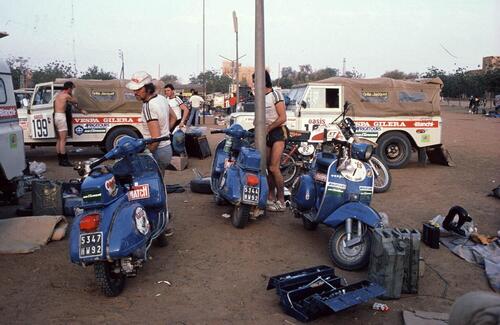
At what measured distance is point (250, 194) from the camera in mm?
5180

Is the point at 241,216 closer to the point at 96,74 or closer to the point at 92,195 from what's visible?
the point at 92,195

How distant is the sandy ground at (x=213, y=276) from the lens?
351 cm

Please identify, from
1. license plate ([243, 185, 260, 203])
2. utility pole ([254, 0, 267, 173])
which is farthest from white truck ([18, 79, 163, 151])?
license plate ([243, 185, 260, 203])

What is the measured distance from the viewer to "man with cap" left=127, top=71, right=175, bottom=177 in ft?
15.3

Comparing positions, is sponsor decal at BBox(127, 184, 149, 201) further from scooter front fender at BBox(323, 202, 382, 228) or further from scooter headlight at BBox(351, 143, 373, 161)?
scooter headlight at BBox(351, 143, 373, 161)

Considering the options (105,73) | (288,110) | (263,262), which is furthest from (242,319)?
(105,73)

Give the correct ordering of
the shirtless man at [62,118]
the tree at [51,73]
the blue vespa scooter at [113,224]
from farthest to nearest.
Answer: the tree at [51,73] → the shirtless man at [62,118] → the blue vespa scooter at [113,224]

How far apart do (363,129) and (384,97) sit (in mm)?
878

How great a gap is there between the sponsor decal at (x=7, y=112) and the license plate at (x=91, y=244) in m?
3.47

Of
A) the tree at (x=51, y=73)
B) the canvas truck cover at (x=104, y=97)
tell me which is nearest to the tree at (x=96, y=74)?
the tree at (x=51, y=73)

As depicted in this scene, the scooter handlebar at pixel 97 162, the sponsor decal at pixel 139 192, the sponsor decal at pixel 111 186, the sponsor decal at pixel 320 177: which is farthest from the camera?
the sponsor decal at pixel 320 177

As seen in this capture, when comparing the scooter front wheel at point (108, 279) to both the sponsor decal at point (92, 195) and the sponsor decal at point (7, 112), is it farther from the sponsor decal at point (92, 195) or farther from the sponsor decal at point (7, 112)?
the sponsor decal at point (7, 112)

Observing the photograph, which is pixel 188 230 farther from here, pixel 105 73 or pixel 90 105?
pixel 105 73

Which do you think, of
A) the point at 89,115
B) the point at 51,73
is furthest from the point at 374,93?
the point at 51,73
